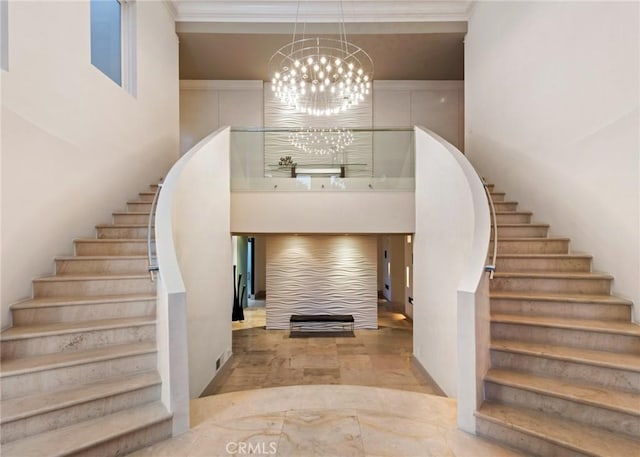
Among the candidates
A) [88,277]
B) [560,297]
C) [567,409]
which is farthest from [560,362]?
[88,277]

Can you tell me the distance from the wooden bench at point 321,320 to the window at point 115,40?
5.46m

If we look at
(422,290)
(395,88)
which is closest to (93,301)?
(422,290)

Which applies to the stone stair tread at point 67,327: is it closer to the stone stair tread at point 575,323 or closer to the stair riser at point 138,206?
the stair riser at point 138,206

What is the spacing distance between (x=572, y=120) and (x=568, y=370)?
274 cm

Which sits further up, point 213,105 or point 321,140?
point 213,105

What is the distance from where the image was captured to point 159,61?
590 cm

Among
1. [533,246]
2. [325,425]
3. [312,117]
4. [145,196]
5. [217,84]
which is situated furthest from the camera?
[312,117]

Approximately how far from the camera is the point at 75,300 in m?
3.01

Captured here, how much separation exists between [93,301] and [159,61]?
15.3 feet

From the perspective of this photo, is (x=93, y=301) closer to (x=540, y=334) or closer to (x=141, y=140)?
(x=141, y=140)

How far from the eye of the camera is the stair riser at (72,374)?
230cm

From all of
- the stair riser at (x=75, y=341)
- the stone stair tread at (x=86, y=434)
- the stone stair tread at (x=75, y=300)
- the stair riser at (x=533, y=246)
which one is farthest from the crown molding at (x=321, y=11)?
the stone stair tread at (x=86, y=434)

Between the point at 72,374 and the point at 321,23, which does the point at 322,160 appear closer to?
the point at 321,23

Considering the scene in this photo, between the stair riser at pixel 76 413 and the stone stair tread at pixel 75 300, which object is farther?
the stone stair tread at pixel 75 300
